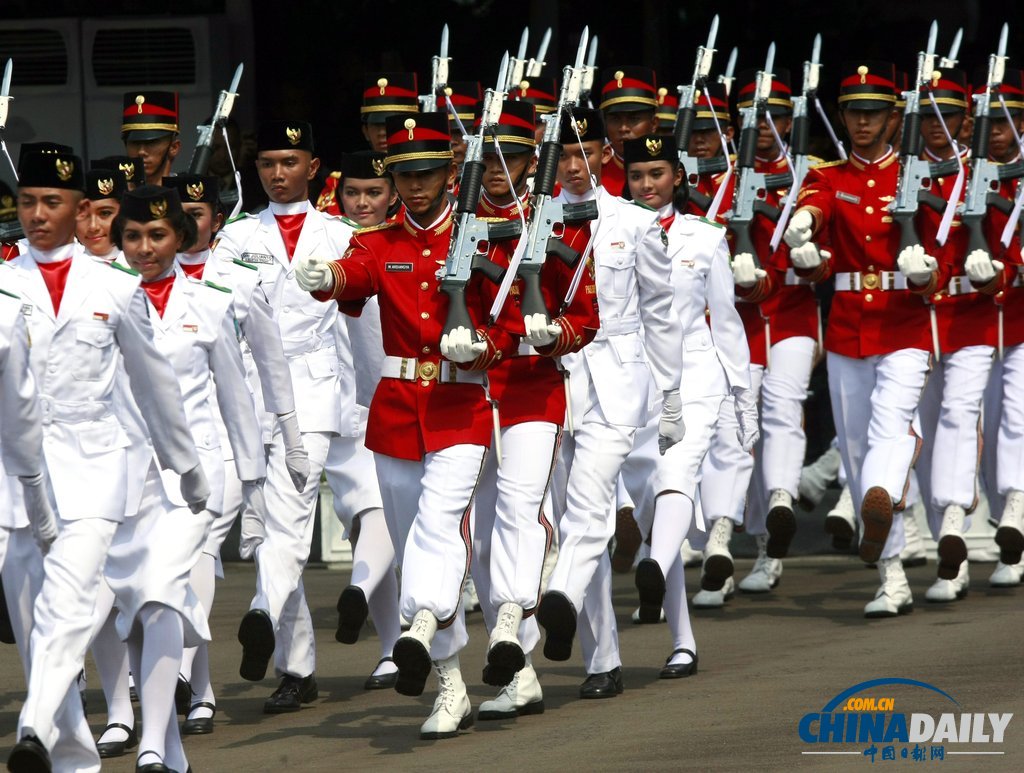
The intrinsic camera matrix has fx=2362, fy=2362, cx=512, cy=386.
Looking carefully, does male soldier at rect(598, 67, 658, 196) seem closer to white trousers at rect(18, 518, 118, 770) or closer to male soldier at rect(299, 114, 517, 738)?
male soldier at rect(299, 114, 517, 738)

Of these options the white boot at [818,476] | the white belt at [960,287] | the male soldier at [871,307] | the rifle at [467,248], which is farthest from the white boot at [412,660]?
the white boot at [818,476]

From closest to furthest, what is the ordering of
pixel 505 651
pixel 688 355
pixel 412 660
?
pixel 412 660, pixel 505 651, pixel 688 355

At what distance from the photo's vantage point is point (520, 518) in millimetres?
8016

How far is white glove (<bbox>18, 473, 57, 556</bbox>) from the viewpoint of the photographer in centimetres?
680

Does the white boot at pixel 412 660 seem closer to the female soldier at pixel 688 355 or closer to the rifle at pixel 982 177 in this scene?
the female soldier at pixel 688 355

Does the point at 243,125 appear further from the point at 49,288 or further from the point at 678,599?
the point at 49,288

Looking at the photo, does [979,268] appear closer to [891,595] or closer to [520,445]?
[891,595]

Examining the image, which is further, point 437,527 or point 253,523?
point 253,523

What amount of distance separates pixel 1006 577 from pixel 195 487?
17.9 ft

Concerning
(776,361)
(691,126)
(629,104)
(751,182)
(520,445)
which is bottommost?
(776,361)

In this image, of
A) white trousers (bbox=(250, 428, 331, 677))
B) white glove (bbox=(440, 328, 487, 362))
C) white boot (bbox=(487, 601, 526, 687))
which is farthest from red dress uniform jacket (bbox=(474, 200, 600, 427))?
white trousers (bbox=(250, 428, 331, 677))

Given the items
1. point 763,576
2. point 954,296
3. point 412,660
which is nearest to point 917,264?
point 954,296

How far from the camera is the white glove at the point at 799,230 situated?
10.7m

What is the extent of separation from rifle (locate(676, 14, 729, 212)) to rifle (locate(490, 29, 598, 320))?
129 inches
